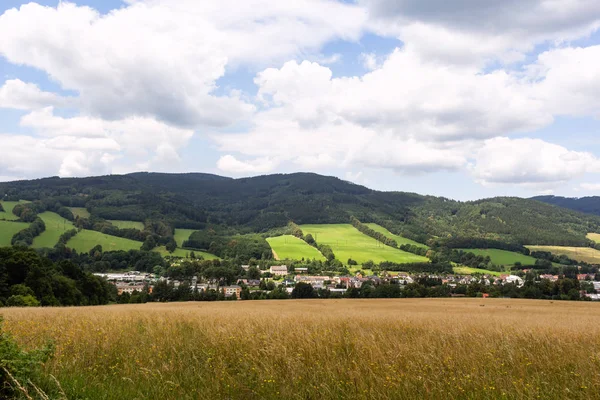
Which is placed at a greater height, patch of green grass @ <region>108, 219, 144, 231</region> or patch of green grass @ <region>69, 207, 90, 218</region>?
patch of green grass @ <region>69, 207, 90, 218</region>

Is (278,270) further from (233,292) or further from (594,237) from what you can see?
(594,237)

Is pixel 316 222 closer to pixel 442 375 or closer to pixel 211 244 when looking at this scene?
→ pixel 211 244

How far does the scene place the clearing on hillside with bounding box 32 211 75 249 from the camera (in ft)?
347

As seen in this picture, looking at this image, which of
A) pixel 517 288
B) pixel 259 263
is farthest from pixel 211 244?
pixel 517 288

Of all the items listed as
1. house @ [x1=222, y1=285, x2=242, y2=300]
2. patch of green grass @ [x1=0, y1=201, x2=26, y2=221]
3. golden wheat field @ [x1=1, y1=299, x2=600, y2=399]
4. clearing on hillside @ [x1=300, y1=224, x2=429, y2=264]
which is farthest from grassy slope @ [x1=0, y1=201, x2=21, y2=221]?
golden wheat field @ [x1=1, y1=299, x2=600, y2=399]

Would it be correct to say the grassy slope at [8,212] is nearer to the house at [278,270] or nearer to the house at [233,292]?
the house at [233,292]

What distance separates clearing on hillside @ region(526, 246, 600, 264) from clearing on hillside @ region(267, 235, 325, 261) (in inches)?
3331

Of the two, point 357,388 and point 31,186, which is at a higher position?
point 31,186

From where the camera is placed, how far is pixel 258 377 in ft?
17.9

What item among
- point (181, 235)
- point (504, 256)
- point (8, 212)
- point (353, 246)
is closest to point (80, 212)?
point (8, 212)

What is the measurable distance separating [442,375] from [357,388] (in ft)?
4.41

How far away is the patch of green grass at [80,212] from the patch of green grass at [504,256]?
15057 cm

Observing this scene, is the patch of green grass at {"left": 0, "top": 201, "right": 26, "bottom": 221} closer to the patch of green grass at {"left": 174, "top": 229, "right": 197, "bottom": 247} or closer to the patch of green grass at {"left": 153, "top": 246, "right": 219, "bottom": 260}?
the patch of green grass at {"left": 153, "top": 246, "right": 219, "bottom": 260}

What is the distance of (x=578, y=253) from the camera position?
137750mm
